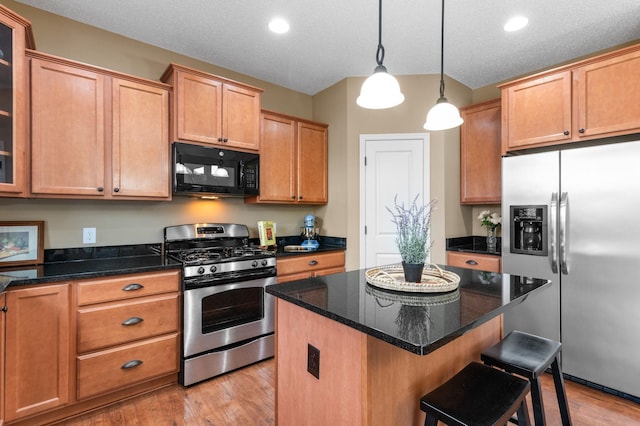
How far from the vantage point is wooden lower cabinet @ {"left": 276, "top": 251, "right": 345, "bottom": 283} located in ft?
9.60

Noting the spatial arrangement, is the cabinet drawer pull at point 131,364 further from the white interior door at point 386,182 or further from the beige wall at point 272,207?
the white interior door at point 386,182

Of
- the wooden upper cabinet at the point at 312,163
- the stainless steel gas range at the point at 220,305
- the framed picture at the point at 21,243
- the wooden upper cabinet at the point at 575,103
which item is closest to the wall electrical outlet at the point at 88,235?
the framed picture at the point at 21,243

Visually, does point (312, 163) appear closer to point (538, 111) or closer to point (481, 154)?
point (481, 154)

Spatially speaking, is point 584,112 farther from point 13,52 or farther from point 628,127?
point 13,52

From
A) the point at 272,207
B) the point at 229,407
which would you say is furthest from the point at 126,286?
the point at 272,207

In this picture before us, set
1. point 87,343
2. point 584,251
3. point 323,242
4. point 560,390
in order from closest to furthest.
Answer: point 560,390 → point 87,343 → point 584,251 → point 323,242

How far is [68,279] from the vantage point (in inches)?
75.2

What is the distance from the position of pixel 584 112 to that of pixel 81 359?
3914mm

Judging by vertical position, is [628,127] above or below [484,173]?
above

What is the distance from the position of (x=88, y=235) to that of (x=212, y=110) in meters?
1.41

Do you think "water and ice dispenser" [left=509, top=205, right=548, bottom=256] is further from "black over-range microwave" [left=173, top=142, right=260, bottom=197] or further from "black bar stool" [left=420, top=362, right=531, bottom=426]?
"black over-range microwave" [left=173, top=142, right=260, bottom=197]

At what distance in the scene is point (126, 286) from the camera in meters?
2.10

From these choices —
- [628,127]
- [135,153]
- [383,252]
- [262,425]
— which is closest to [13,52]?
[135,153]

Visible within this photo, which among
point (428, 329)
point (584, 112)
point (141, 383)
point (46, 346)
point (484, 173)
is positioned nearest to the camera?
point (428, 329)
